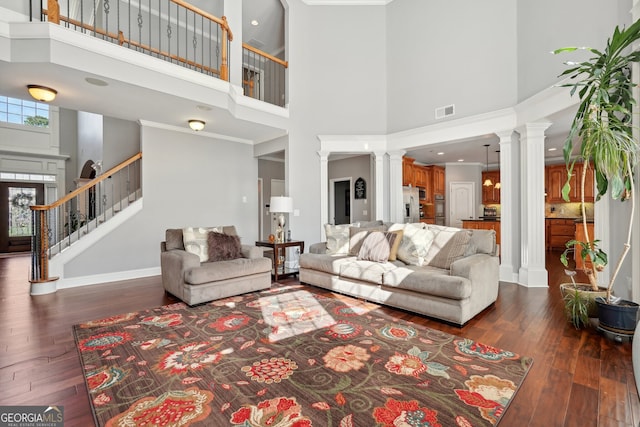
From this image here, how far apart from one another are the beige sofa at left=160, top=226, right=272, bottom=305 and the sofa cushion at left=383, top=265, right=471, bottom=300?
5.73 ft

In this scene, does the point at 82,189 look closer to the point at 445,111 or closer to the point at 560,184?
the point at 445,111

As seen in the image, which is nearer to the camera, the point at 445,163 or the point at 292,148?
the point at 292,148

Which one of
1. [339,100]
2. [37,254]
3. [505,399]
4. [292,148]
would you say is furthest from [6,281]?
[505,399]

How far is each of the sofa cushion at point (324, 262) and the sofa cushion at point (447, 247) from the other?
3.39ft

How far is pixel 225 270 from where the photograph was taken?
11.9ft

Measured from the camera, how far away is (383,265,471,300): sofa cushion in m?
2.74

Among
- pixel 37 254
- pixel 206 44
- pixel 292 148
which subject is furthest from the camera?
pixel 206 44

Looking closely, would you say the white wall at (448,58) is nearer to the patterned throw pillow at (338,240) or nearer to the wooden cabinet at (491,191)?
the patterned throw pillow at (338,240)

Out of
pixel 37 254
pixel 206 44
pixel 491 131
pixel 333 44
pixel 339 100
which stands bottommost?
Answer: pixel 37 254

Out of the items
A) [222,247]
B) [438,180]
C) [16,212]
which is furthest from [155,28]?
[438,180]

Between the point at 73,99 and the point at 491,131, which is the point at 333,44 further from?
the point at 73,99

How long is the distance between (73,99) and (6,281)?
334 centimetres

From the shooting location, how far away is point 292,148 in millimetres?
5785

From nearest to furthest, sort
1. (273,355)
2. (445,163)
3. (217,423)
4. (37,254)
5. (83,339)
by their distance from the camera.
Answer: (217,423) → (273,355) → (83,339) → (37,254) → (445,163)
